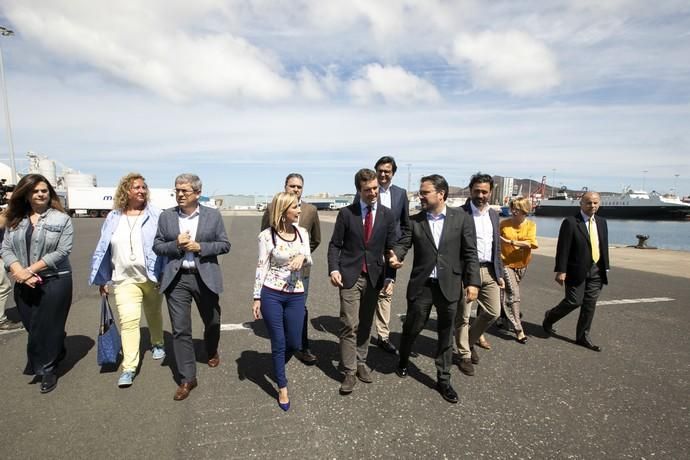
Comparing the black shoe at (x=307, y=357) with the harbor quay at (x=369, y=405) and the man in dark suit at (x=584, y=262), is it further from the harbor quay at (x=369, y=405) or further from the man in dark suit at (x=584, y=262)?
the man in dark suit at (x=584, y=262)

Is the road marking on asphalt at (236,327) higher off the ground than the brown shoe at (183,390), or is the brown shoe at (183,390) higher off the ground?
the brown shoe at (183,390)

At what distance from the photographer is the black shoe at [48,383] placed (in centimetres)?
319

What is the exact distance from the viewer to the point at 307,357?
3920mm

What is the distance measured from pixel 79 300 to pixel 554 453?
7395 mm

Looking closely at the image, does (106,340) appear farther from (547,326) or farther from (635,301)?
(635,301)

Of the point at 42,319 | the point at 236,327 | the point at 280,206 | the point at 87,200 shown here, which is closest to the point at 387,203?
the point at 280,206

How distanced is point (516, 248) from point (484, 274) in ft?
3.92

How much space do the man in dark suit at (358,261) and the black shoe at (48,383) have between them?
8.97 ft

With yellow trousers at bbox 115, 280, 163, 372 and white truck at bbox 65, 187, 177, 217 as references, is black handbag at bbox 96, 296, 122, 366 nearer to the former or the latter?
yellow trousers at bbox 115, 280, 163, 372

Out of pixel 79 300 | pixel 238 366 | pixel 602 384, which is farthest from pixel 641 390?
pixel 79 300

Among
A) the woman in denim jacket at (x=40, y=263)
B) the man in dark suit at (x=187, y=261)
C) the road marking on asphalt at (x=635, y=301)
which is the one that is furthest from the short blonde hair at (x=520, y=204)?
the woman in denim jacket at (x=40, y=263)

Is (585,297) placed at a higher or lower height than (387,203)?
lower

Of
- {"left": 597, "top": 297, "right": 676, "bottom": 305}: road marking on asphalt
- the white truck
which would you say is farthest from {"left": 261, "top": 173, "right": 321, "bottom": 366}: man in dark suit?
the white truck

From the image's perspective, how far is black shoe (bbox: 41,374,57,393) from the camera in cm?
319
